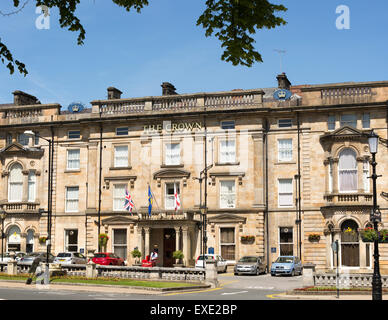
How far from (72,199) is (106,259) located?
31.3ft

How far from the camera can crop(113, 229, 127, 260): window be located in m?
52.9

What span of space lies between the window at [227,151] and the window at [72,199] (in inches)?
535

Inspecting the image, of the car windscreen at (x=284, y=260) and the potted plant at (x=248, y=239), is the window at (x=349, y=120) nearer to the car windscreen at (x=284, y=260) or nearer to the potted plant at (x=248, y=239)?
the potted plant at (x=248, y=239)

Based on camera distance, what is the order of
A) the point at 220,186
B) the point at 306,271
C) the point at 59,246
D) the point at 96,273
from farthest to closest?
the point at 59,246 < the point at 220,186 < the point at 96,273 < the point at 306,271

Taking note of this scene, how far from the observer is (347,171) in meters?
48.2

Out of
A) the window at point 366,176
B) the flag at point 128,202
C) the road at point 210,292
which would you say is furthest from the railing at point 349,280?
the flag at point 128,202

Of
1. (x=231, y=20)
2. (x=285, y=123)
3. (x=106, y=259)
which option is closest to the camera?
(x=231, y=20)

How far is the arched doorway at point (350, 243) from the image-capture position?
4734cm

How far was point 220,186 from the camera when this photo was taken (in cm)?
5150

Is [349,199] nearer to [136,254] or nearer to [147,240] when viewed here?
[147,240]

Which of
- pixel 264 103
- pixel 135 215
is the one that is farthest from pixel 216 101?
pixel 135 215

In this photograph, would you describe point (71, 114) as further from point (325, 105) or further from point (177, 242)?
point (325, 105)

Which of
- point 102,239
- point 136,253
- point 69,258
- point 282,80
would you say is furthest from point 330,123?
point 69,258

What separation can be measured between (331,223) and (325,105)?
30.4 ft
